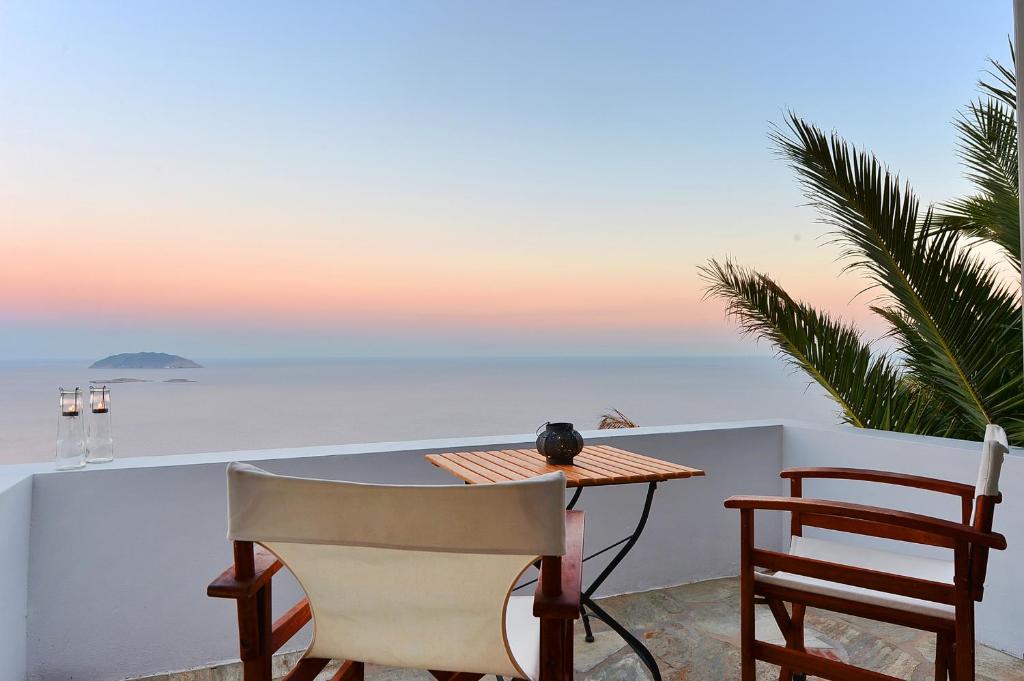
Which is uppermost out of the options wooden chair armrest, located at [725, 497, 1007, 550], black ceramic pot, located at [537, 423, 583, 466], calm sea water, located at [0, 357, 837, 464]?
black ceramic pot, located at [537, 423, 583, 466]

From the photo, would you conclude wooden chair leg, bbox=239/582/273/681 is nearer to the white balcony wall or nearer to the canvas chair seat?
the canvas chair seat

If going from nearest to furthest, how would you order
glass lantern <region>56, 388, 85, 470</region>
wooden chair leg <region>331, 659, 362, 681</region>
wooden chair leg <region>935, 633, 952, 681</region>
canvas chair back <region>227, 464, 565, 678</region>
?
canvas chair back <region>227, 464, 565, 678</region>, wooden chair leg <region>331, 659, 362, 681</region>, wooden chair leg <region>935, 633, 952, 681</region>, glass lantern <region>56, 388, 85, 470</region>

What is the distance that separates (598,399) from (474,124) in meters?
19.5

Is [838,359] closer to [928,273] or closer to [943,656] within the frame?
[928,273]

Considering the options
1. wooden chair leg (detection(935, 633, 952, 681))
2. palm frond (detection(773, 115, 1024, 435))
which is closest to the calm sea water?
palm frond (detection(773, 115, 1024, 435))

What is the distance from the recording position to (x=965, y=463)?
2834 millimetres

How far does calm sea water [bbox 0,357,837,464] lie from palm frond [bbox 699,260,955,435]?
8.73 m

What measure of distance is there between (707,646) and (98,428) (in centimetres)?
249

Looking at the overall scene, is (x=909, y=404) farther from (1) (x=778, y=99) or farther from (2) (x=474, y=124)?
(2) (x=474, y=124)

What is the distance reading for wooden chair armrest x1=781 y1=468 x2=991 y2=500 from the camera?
2.02 metres

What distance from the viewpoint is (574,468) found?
7.31ft

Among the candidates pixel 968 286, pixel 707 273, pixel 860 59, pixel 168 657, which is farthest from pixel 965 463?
pixel 860 59

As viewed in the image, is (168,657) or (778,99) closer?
(168,657)

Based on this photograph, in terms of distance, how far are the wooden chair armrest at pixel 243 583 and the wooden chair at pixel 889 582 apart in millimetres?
1172
